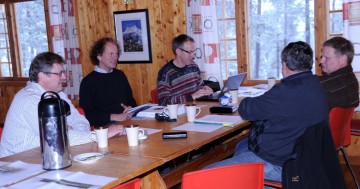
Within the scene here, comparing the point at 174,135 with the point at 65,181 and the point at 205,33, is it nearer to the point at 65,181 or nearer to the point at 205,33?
the point at 65,181

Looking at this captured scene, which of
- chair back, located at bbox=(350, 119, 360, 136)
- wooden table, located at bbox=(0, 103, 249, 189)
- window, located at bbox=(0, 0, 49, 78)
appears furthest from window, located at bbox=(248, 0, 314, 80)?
window, located at bbox=(0, 0, 49, 78)

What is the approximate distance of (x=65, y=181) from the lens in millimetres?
1640

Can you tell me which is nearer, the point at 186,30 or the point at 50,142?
the point at 50,142

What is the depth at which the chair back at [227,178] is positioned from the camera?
151cm

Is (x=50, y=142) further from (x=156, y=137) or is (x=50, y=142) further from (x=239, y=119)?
(x=239, y=119)

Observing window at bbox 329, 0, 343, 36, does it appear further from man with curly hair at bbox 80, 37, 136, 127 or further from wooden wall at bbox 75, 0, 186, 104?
man with curly hair at bbox 80, 37, 136, 127

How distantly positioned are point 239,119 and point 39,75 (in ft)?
3.92

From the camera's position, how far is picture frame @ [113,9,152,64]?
16.5 ft

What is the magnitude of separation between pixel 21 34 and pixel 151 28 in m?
2.49

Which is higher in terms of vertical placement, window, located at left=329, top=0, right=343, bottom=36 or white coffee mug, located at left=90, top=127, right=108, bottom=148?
window, located at left=329, top=0, right=343, bottom=36

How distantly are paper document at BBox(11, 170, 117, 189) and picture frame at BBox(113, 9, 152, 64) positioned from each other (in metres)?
3.44

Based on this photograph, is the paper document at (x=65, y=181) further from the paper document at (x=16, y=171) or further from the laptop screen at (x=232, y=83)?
the laptop screen at (x=232, y=83)

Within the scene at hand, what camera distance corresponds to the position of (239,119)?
262 cm

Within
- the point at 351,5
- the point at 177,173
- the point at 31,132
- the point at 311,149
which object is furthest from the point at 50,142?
the point at 351,5
